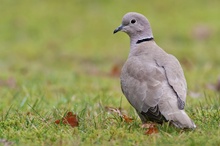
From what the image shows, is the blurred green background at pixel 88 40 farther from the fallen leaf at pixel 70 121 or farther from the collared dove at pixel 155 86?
the fallen leaf at pixel 70 121

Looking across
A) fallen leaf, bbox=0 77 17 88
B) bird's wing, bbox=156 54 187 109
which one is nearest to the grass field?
fallen leaf, bbox=0 77 17 88

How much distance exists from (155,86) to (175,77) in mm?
267

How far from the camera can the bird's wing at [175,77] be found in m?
5.11

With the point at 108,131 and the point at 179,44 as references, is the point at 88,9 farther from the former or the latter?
the point at 108,131

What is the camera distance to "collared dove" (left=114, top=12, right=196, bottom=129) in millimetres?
4988

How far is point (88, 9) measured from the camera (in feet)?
51.6

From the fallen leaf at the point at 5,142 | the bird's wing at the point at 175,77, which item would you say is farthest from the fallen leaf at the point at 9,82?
the fallen leaf at the point at 5,142

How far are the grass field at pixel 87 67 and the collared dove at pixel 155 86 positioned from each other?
0.14 m

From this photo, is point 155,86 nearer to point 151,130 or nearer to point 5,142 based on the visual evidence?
point 151,130

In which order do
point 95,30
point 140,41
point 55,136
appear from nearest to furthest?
point 55,136 → point 140,41 → point 95,30

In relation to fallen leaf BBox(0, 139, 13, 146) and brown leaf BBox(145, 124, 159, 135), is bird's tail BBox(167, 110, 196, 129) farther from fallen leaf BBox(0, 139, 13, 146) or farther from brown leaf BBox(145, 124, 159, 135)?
fallen leaf BBox(0, 139, 13, 146)

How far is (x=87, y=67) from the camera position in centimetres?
1152

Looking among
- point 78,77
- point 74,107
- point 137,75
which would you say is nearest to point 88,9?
point 78,77

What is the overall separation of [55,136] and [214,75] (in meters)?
5.25
